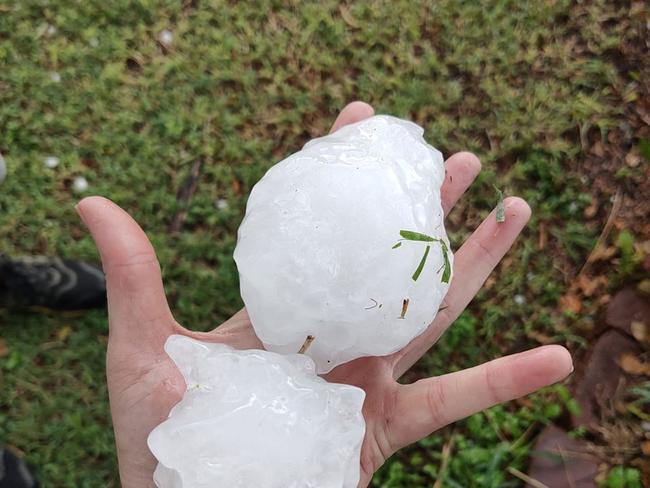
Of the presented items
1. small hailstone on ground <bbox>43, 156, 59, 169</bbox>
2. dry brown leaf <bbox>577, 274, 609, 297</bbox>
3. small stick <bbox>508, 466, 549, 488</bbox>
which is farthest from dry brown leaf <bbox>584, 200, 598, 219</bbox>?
small hailstone on ground <bbox>43, 156, 59, 169</bbox>

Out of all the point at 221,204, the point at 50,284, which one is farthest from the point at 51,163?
the point at 221,204

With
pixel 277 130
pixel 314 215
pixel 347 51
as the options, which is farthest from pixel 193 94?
pixel 314 215

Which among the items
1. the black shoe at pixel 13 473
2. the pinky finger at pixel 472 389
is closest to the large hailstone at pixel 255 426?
the pinky finger at pixel 472 389

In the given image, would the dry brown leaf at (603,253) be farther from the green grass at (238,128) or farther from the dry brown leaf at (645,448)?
the dry brown leaf at (645,448)

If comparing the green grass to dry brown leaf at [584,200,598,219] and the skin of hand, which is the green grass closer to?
dry brown leaf at [584,200,598,219]

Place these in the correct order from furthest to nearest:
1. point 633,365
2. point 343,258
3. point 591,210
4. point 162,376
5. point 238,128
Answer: point 238,128
point 591,210
point 633,365
point 162,376
point 343,258

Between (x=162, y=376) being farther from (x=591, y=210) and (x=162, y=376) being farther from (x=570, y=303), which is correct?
(x=591, y=210)
